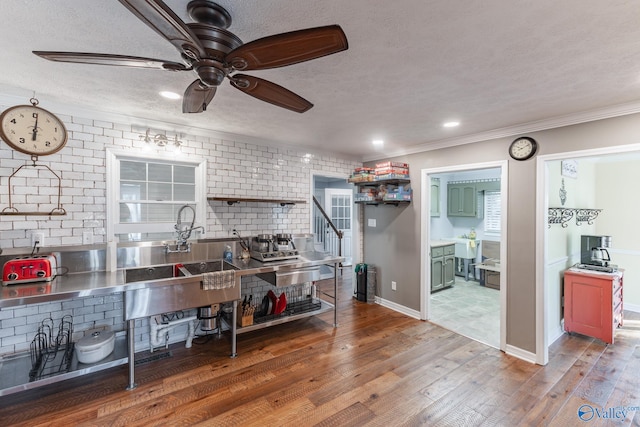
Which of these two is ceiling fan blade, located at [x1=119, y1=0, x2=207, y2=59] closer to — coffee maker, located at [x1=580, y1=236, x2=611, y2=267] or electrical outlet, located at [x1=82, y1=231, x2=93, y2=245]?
electrical outlet, located at [x1=82, y1=231, x2=93, y2=245]

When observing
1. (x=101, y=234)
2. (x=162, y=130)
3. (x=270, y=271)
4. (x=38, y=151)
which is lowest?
(x=270, y=271)

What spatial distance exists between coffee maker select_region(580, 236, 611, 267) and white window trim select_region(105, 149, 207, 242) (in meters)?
4.77

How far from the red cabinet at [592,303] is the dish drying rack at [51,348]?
5103mm

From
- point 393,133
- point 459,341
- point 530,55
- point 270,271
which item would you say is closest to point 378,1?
point 530,55

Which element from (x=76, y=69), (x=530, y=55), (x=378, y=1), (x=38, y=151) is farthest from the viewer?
(x=38, y=151)

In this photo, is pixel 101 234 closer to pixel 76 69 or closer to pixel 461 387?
pixel 76 69

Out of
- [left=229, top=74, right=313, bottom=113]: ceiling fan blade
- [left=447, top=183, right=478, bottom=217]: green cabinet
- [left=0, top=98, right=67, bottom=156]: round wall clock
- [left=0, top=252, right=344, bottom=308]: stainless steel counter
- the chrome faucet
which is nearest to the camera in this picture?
[left=229, top=74, right=313, bottom=113]: ceiling fan blade

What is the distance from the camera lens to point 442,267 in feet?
16.9

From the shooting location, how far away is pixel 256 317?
10.7 ft

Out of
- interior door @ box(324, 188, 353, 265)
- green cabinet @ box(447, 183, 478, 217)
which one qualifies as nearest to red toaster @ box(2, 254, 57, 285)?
interior door @ box(324, 188, 353, 265)

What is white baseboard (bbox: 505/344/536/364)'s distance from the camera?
9.11 feet

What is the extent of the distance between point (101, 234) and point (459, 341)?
3.88 metres

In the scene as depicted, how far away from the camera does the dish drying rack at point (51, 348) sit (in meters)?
2.21

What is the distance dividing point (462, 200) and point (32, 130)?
21.6 feet
